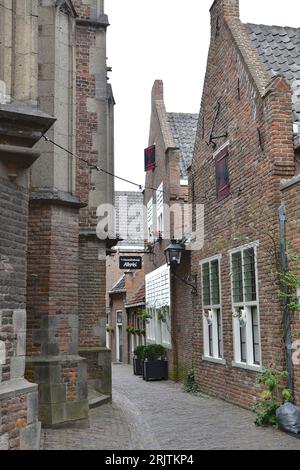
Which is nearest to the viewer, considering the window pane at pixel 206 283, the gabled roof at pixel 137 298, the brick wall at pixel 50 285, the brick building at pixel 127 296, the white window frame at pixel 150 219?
the brick wall at pixel 50 285

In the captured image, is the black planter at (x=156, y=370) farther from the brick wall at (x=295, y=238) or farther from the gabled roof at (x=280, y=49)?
the gabled roof at (x=280, y=49)

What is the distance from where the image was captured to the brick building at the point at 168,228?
58.9ft

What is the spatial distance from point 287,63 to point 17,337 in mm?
8772

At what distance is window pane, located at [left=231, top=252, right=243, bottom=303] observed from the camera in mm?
12188

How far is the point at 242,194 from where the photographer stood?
12047 mm

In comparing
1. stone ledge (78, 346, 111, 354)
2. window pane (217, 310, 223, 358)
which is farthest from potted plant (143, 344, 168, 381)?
stone ledge (78, 346, 111, 354)

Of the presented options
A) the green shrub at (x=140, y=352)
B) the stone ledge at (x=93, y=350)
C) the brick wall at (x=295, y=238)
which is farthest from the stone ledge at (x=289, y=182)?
the green shrub at (x=140, y=352)

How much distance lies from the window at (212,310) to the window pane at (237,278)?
3.52ft

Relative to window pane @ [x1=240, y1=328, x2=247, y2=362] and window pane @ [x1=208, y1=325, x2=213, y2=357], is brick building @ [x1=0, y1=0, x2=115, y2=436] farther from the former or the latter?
window pane @ [x1=240, y1=328, x2=247, y2=362]

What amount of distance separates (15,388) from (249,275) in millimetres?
5959

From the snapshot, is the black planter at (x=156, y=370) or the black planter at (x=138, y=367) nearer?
the black planter at (x=156, y=370)

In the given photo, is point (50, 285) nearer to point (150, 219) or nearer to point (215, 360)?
point (215, 360)

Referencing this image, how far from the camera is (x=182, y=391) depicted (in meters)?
15.7
